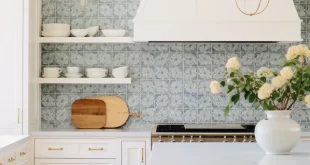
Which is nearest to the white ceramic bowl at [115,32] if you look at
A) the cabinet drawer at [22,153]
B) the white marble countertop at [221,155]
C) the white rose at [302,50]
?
the cabinet drawer at [22,153]

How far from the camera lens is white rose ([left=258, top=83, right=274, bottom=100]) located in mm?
2609

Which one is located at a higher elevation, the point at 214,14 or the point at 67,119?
the point at 214,14

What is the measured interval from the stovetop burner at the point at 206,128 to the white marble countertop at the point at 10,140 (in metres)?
1.19

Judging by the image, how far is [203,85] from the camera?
522 centimetres

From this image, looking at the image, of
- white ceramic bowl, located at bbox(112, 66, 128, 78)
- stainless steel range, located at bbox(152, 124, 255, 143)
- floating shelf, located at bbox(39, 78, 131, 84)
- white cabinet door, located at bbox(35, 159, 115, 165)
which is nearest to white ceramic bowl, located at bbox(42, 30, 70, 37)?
floating shelf, located at bbox(39, 78, 131, 84)

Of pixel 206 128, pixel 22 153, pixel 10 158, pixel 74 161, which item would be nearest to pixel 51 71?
pixel 74 161

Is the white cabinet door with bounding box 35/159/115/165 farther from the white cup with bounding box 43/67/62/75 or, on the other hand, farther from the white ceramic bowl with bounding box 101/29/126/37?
the white ceramic bowl with bounding box 101/29/126/37

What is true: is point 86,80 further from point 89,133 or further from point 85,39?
point 89,133

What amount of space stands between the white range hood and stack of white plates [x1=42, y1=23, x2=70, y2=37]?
2.49 feet

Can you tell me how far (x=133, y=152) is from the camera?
15.3 feet

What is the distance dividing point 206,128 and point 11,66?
184cm

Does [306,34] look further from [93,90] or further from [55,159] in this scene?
[55,159]

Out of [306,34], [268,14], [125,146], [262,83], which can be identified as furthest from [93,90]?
[262,83]

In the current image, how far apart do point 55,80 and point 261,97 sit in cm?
277
